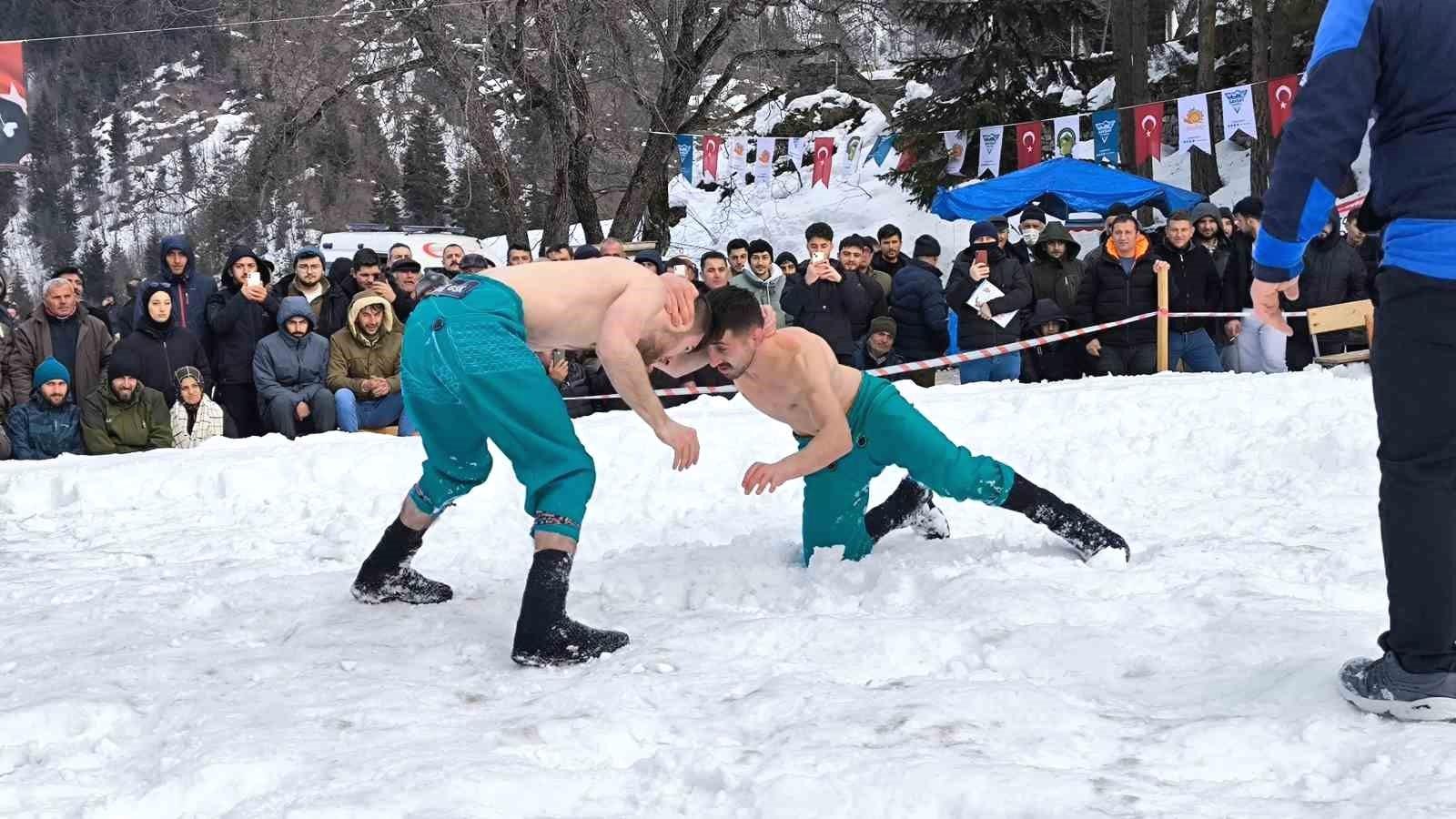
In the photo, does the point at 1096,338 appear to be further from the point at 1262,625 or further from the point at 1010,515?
the point at 1262,625

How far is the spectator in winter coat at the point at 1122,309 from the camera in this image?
31.4 feet

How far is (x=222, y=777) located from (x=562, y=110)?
519 inches

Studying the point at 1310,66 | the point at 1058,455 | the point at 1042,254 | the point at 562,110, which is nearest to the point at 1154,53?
the point at 562,110

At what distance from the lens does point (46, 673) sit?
360 cm

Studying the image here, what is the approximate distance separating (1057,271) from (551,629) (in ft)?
24.1

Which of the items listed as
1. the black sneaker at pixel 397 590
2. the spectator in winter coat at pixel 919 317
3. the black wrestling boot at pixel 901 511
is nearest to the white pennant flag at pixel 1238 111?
the spectator in winter coat at pixel 919 317

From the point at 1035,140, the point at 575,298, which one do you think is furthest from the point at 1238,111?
the point at 575,298

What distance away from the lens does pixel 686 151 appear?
17.2 m

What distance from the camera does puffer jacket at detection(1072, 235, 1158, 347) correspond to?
9.58m

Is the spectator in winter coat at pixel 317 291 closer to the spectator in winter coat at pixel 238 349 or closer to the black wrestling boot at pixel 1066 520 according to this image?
the spectator in winter coat at pixel 238 349

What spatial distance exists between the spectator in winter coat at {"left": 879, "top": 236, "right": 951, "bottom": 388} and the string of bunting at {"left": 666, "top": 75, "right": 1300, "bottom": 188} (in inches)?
281

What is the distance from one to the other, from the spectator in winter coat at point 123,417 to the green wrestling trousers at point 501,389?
196 inches

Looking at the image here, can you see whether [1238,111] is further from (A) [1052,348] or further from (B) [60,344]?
(B) [60,344]

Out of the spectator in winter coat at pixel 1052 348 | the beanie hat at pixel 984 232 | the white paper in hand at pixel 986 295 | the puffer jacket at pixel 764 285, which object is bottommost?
the spectator in winter coat at pixel 1052 348
